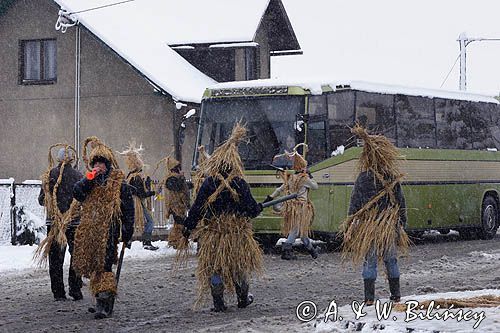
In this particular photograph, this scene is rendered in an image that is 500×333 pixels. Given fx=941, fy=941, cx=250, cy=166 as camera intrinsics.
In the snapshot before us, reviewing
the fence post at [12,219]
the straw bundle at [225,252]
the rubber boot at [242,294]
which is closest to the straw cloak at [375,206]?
the straw bundle at [225,252]

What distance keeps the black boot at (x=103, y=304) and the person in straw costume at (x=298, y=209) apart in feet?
21.6

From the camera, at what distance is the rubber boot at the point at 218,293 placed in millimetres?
10797

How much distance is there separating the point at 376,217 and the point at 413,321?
2.12m

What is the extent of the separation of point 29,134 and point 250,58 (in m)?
7.99

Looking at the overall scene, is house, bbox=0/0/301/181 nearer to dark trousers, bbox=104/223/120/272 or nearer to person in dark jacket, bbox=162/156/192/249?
person in dark jacket, bbox=162/156/192/249

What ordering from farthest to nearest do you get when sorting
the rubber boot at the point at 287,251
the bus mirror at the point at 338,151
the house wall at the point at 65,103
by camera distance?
the house wall at the point at 65,103 < the bus mirror at the point at 338,151 < the rubber boot at the point at 287,251

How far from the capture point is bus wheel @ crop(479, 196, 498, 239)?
2236 centimetres

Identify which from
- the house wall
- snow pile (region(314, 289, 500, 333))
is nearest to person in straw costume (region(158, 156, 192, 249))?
the house wall

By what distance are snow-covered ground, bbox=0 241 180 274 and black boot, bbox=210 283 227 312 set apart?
6290 millimetres

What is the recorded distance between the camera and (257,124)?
1859 centimetres

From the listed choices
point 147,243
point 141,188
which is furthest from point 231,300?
point 147,243

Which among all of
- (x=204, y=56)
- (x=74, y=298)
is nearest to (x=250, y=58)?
A: (x=204, y=56)

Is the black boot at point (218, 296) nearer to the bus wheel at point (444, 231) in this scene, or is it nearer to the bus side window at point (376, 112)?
the bus side window at point (376, 112)

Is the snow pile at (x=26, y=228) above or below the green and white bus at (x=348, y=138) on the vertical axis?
below
